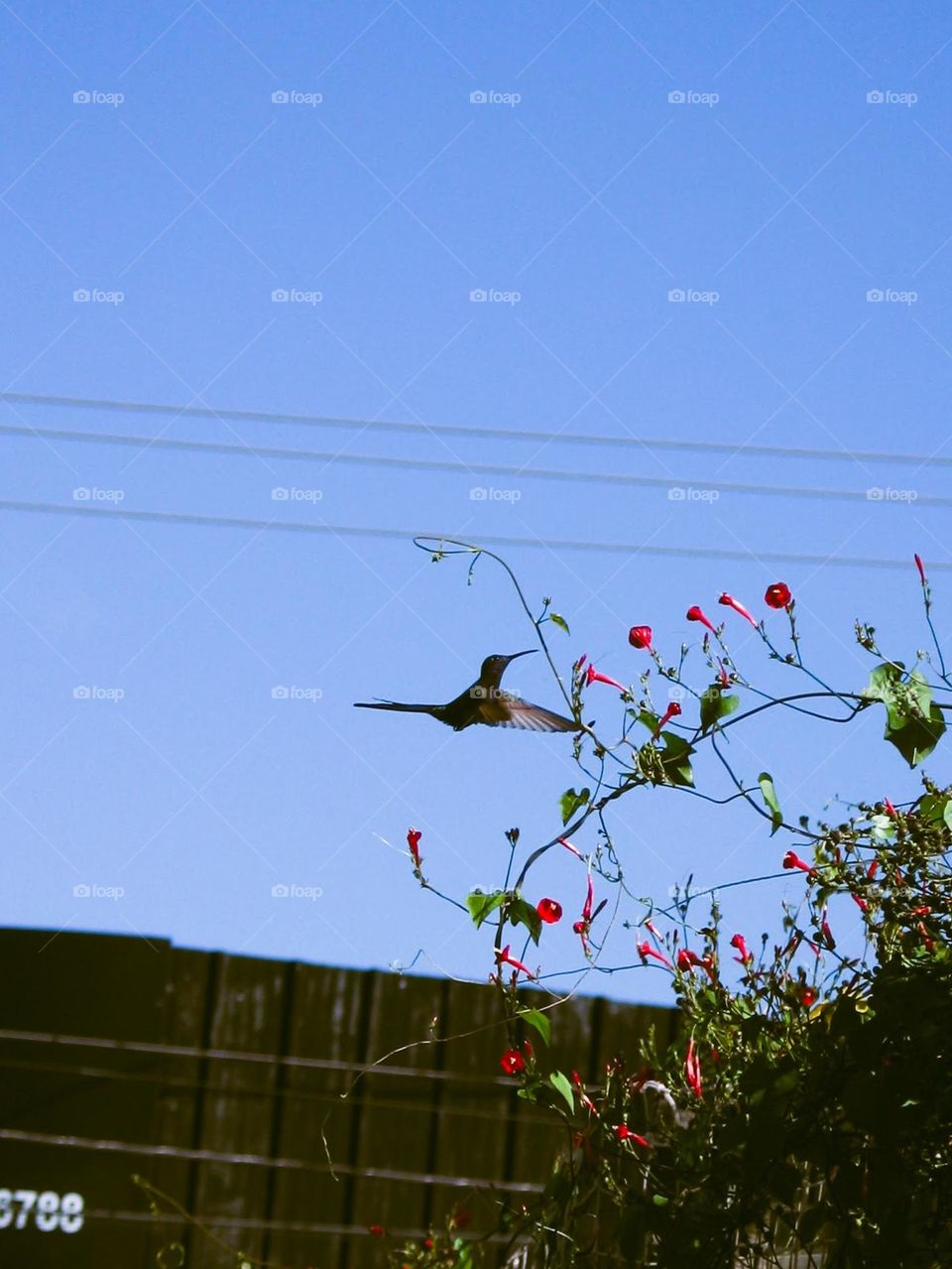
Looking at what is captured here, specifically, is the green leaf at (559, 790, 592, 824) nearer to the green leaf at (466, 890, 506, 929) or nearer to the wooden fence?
the green leaf at (466, 890, 506, 929)

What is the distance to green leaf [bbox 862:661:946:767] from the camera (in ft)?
3.85

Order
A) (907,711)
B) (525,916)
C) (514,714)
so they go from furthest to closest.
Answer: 1. (514,714)
2. (525,916)
3. (907,711)

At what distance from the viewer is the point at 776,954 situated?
135 centimetres

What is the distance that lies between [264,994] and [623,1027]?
1.61 m

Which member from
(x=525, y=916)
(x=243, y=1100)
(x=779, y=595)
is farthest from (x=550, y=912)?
(x=243, y=1100)

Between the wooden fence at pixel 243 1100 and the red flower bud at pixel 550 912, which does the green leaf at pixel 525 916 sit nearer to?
the red flower bud at pixel 550 912

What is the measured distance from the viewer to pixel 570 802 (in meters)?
1.33

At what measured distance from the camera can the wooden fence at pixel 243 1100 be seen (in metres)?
5.65

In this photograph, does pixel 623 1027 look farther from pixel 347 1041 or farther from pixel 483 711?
pixel 483 711

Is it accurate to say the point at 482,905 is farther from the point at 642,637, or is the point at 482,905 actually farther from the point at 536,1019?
the point at 642,637

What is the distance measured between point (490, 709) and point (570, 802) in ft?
0.64

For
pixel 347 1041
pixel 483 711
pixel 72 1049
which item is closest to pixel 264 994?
pixel 347 1041

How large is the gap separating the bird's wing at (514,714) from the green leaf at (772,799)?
0.92 ft

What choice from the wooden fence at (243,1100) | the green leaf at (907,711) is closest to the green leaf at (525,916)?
the green leaf at (907,711)
